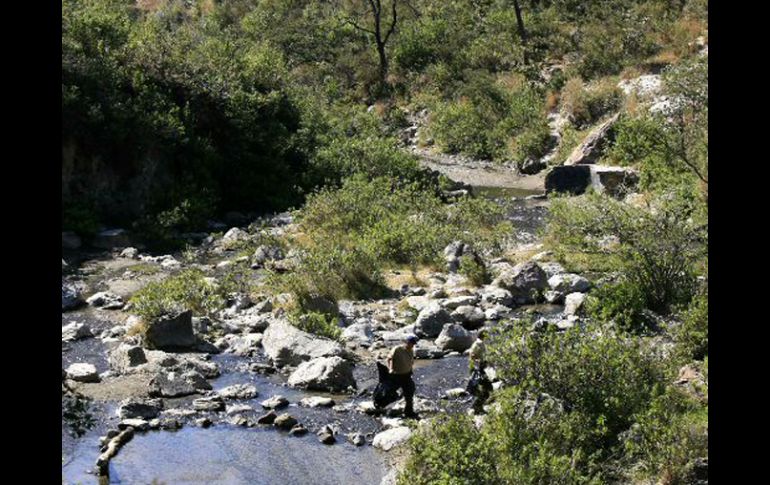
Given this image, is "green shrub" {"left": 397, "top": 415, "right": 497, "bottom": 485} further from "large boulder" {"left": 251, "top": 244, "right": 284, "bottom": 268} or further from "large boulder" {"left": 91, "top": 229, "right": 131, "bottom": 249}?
"large boulder" {"left": 91, "top": 229, "right": 131, "bottom": 249}

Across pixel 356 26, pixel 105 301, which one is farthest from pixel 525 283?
pixel 356 26

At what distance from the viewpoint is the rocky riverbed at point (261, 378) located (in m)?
11.2

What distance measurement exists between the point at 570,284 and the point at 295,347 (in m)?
5.62

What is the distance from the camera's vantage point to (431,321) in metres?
16.0

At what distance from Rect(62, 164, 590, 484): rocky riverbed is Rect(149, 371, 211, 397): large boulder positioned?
22 millimetres

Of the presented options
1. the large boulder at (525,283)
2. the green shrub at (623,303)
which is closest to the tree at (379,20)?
the large boulder at (525,283)

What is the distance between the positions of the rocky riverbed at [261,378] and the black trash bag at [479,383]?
22 cm

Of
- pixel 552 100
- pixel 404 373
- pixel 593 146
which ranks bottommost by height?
pixel 404 373

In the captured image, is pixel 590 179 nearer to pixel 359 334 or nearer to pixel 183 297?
pixel 359 334

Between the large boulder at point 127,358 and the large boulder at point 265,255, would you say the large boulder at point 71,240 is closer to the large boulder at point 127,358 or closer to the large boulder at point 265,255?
the large boulder at point 265,255

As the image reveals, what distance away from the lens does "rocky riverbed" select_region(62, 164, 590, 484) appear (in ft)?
36.8
